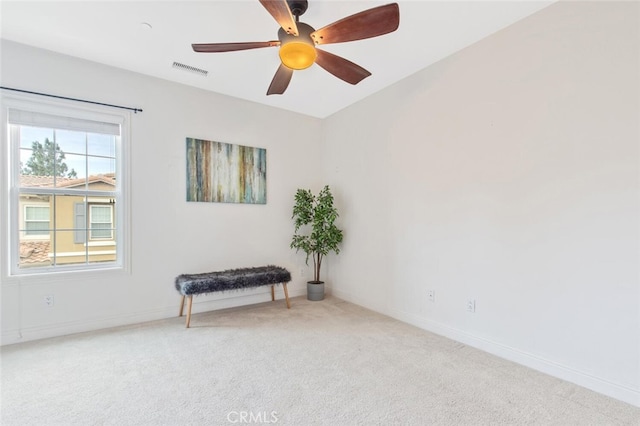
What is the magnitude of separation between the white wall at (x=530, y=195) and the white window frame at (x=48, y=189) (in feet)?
9.61

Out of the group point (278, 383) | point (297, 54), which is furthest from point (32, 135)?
point (278, 383)

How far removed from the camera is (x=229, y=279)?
10.4 feet

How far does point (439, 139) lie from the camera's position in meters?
2.86

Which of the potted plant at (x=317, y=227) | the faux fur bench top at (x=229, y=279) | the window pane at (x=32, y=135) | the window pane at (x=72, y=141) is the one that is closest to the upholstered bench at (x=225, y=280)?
the faux fur bench top at (x=229, y=279)

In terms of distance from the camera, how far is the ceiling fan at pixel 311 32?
5.46 feet

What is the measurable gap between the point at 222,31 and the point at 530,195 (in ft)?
9.30

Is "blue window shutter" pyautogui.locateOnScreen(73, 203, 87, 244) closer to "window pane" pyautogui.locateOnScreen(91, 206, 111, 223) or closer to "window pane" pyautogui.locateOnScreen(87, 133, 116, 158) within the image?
"window pane" pyautogui.locateOnScreen(91, 206, 111, 223)

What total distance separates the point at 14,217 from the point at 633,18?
4.95m

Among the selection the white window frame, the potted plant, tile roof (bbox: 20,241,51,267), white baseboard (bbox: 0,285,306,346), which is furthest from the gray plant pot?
tile roof (bbox: 20,241,51,267)

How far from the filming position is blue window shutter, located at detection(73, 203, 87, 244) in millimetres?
2939

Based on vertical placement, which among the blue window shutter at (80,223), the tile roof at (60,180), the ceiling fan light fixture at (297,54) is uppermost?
the ceiling fan light fixture at (297,54)

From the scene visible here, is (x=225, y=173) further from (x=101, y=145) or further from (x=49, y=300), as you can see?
(x=49, y=300)

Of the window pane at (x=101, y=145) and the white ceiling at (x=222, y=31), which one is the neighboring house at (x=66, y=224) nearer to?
the window pane at (x=101, y=145)

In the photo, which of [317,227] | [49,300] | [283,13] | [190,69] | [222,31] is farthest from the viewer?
[317,227]
